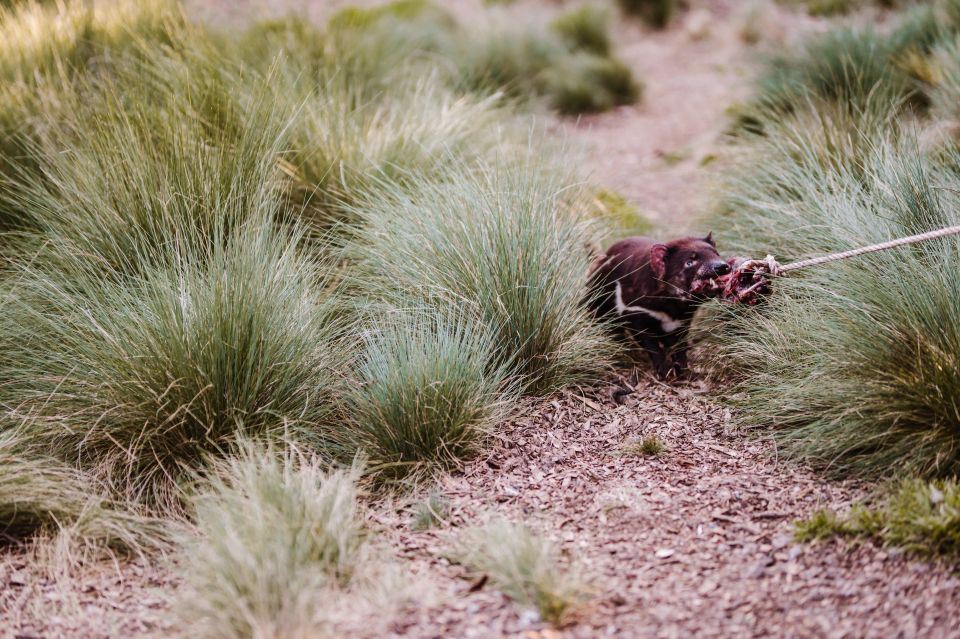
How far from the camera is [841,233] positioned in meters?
3.55

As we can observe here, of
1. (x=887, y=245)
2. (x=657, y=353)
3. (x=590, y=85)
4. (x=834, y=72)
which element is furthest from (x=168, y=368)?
(x=590, y=85)

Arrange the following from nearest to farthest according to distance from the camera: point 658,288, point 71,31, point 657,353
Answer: point 658,288, point 657,353, point 71,31

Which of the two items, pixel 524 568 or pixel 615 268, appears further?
pixel 615 268

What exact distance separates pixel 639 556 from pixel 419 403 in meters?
0.93

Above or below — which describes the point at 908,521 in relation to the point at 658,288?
below

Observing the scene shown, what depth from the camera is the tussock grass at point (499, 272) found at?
11.7ft

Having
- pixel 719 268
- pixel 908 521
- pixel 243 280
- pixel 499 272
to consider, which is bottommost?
pixel 908 521

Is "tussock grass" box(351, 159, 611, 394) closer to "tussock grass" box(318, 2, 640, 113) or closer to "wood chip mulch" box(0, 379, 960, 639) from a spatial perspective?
"wood chip mulch" box(0, 379, 960, 639)

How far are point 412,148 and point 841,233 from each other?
2136 mm

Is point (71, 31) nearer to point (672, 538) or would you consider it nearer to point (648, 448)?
point (648, 448)

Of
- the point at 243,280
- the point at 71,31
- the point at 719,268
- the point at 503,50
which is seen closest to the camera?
the point at 243,280

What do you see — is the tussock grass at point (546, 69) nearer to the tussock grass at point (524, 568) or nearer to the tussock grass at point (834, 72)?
the tussock grass at point (834, 72)

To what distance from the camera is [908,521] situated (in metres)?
2.55

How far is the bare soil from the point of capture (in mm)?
2352
